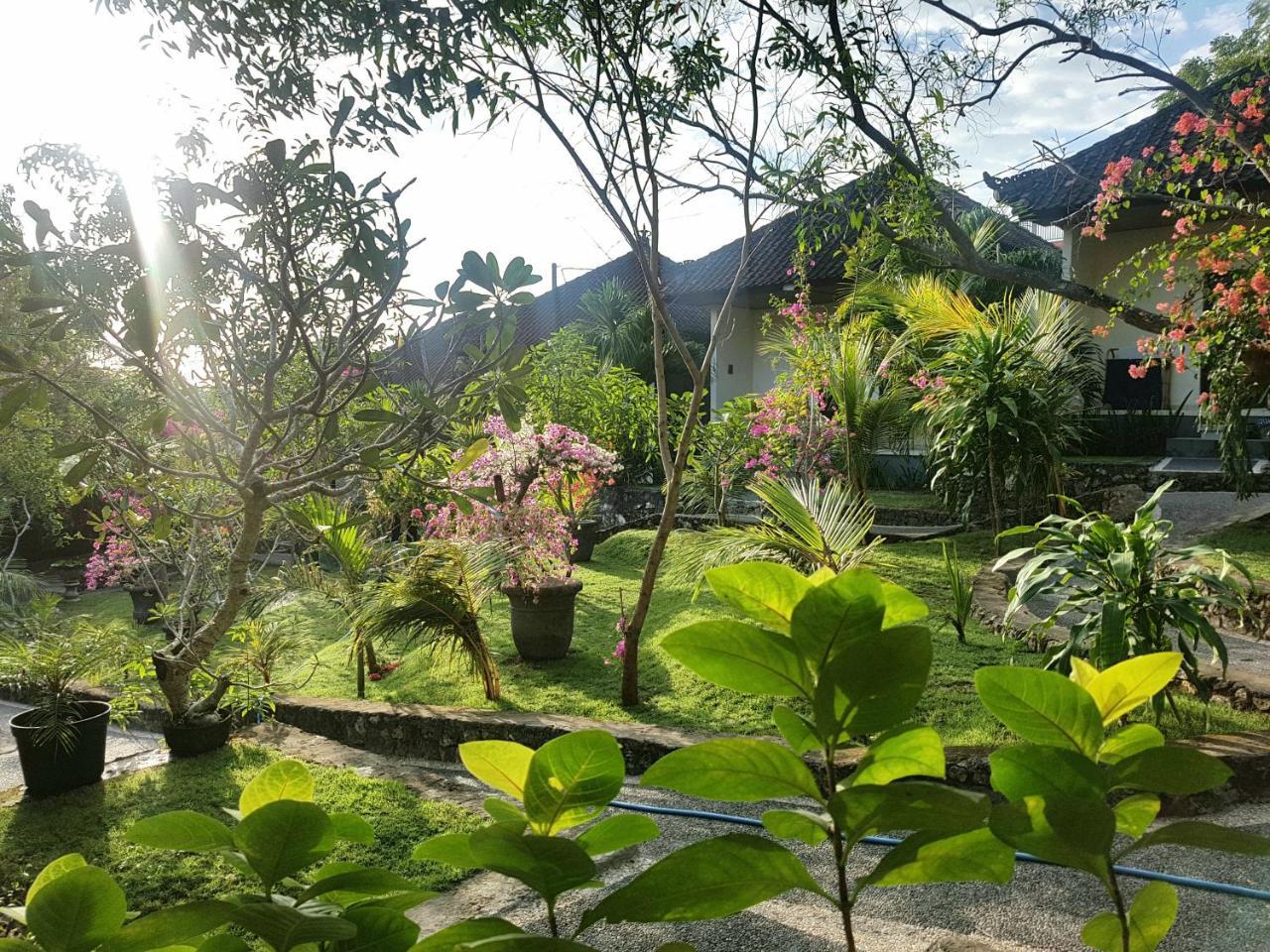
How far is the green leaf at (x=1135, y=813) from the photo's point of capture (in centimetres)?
43

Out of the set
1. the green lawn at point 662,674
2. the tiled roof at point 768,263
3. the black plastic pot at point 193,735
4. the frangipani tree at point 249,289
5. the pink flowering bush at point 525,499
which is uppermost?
the tiled roof at point 768,263

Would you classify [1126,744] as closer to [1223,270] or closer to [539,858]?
[539,858]

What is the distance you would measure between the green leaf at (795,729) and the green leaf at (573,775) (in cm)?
8

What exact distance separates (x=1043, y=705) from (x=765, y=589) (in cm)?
14

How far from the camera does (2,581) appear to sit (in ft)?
26.1

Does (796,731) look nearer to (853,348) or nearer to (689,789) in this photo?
(689,789)

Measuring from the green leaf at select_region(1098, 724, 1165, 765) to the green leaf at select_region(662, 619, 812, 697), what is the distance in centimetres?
16

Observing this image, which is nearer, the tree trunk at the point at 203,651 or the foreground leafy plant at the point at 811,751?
the foreground leafy plant at the point at 811,751

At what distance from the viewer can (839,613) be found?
0.39m

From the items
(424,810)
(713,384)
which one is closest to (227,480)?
(424,810)

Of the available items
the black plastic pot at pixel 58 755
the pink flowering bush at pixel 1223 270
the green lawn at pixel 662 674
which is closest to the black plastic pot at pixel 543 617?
the green lawn at pixel 662 674

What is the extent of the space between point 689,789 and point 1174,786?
212 mm

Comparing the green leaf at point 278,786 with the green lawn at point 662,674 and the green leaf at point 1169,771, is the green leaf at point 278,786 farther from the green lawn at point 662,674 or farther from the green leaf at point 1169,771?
the green lawn at point 662,674

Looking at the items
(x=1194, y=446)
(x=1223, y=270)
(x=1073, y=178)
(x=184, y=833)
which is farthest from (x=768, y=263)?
(x=184, y=833)
